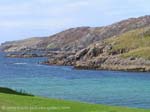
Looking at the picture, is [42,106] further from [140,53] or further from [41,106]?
[140,53]

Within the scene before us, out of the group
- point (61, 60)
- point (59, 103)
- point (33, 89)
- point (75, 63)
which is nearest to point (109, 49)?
→ point (75, 63)

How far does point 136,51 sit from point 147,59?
538 inches

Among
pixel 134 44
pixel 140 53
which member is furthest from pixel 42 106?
pixel 134 44

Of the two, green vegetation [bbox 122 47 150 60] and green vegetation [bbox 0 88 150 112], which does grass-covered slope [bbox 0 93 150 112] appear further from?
green vegetation [bbox 122 47 150 60]

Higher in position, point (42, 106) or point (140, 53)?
point (140, 53)

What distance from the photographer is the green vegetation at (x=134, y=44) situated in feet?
490

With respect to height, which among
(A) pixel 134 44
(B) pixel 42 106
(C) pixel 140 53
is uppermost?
(A) pixel 134 44

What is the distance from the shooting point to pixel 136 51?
152m

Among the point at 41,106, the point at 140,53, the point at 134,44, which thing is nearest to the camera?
the point at 41,106

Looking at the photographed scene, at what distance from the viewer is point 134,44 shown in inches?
6639

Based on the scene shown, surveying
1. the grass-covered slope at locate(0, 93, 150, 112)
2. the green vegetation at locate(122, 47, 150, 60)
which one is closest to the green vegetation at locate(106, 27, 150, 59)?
the green vegetation at locate(122, 47, 150, 60)

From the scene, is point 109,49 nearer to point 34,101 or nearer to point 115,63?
point 115,63

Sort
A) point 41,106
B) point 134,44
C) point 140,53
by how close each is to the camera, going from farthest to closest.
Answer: point 134,44, point 140,53, point 41,106

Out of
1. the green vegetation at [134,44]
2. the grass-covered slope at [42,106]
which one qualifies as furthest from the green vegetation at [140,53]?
the grass-covered slope at [42,106]
